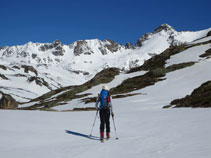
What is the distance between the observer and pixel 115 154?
26.5 ft

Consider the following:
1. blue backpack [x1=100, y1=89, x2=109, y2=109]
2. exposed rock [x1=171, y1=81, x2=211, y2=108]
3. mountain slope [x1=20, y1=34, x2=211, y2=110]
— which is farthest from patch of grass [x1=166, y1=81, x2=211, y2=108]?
blue backpack [x1=100, y1=89, x2=109, y2=109]

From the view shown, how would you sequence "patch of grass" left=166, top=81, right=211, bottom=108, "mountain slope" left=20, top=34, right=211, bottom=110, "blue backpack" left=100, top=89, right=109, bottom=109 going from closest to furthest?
"blue backpack" left=100, top=89, right=109, bottom=109 < "patch of grass" left=166, top=81, right=211, bottom=108 < "mountain slope" left=20, top=34, right=211, bottom=110

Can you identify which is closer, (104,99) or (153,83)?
(104,99)

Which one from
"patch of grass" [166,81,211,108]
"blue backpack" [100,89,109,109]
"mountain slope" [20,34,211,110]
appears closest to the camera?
"blue backpack" [100,89,109,109]

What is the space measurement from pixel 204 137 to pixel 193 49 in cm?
8637

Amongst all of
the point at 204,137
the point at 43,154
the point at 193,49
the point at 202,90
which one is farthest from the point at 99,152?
the point at 193,49

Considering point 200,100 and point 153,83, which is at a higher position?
point 153,83

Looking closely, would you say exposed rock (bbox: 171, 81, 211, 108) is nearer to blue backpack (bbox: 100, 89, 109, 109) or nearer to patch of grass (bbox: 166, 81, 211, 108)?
patch of grass (bbox: 166, 81, 211, 108)

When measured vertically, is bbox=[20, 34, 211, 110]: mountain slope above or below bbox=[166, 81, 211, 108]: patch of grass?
above

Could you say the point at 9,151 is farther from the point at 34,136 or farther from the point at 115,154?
the point at 115,154

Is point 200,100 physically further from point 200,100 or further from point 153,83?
point 153,83

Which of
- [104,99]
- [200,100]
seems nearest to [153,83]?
[200,100]

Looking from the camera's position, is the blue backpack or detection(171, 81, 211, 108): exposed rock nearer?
the blue backpack

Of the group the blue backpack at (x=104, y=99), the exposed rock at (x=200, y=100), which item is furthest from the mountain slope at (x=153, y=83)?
the blue backpack at (x=104, y=99)
